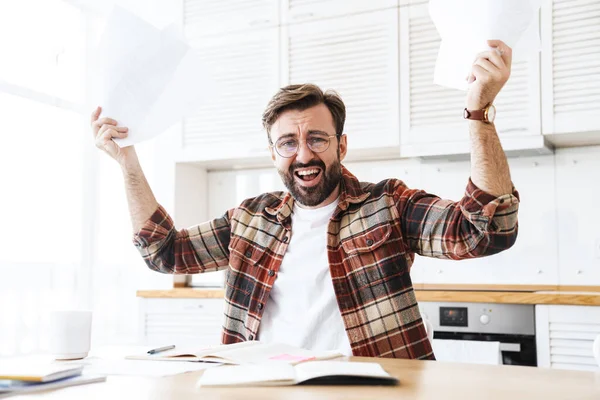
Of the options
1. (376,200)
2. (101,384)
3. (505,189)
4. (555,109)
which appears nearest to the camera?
(101,384)

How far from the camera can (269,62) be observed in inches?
138

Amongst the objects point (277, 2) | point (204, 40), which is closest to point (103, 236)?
point (204, 40)

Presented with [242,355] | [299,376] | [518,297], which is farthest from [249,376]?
[518,297]

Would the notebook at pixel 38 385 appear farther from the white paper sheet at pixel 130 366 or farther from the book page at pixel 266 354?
the book page at pixel 266 354

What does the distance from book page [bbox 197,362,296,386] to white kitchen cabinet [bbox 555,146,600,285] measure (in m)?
2.35

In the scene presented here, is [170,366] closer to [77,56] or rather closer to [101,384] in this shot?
[101,384]

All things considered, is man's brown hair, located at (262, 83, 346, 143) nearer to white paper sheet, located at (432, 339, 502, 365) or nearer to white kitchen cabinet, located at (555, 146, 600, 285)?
white paper sheet, located at (432, 339, 502, 365)

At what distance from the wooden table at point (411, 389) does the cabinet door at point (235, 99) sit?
2.47 metres

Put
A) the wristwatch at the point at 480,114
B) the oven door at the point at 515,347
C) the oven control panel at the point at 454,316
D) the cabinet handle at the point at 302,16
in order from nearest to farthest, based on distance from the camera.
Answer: the wristwatch at the point at 480,114 < the oven door at the point at 515,347 < the oven control panel at the point at 454,316 < the cabinet handle at the point at 302,16

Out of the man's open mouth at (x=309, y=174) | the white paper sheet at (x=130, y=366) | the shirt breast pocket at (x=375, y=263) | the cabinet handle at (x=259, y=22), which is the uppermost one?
the cabinet handle at (x=259, y=22)

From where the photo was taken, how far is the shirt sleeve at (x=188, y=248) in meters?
1.84

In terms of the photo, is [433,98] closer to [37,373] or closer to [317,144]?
[317,144]

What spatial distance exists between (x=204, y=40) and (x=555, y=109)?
1845 millimetres

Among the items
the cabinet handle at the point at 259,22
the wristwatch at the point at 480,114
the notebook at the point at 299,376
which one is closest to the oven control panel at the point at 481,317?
the wristwatch at the point at 480,114
